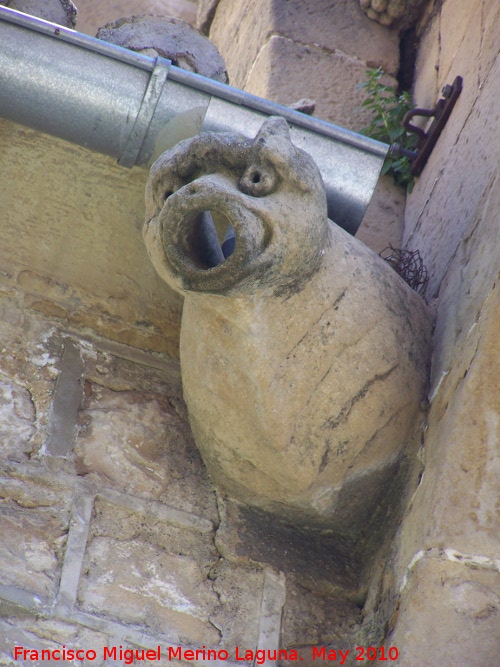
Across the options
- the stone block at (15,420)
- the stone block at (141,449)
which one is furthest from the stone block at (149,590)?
the stone block at (15,420)

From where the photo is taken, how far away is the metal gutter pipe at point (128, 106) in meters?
2.21

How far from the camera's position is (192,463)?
91.8 inches

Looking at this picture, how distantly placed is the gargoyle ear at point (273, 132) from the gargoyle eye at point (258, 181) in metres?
0.06

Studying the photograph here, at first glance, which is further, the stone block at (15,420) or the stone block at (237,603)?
the stone block at (15,420)

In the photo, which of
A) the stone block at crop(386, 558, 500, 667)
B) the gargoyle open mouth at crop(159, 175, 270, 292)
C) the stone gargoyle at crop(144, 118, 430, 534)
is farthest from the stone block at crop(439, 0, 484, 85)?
the stone block at crop(386, 558, 500, 667)

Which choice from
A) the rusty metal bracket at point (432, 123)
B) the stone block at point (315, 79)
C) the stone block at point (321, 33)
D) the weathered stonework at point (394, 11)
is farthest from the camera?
the weathered stonework at point (394, 11)

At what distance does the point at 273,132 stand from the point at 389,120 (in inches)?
53.3

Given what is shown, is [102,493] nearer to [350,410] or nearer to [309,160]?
[350,410]

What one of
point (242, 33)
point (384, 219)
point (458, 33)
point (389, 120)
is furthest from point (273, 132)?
point (242, 33)

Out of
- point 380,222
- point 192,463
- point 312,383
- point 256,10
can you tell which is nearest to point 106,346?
point 192,463

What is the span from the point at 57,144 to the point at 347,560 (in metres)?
1.24

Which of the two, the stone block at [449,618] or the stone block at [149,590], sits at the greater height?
the stone block at [449,618]

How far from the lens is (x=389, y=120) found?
3.20 m

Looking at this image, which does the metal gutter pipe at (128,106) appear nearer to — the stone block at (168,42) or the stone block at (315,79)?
the stone block at (168,42)
